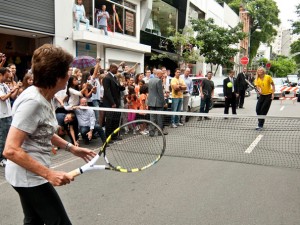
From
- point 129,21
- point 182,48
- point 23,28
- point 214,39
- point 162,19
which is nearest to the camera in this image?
point 23,28

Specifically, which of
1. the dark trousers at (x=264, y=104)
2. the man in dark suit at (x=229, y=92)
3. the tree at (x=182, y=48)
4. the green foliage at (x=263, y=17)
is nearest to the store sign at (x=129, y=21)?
the tree at (x=182, y=48)

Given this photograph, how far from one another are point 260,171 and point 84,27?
12.0 metres

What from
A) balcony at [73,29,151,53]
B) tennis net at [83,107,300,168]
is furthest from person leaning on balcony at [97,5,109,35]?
tennis net at [83,107,300,168]

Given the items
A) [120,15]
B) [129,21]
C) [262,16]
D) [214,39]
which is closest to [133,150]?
[120,15]

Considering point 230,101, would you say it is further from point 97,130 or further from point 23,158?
point 23,158

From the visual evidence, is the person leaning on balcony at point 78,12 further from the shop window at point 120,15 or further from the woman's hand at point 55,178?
the woman's hand at point 55,178

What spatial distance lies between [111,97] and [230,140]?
10.7ft

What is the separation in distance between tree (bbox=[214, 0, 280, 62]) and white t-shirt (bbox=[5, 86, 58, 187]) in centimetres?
5840

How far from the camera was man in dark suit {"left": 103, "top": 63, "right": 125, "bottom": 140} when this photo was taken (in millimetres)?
8438

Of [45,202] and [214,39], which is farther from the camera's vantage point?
[214,39]

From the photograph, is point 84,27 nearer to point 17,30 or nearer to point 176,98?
point 17,30

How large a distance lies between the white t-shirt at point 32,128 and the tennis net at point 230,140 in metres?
4.48

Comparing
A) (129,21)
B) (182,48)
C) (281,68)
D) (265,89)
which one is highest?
(129,21)

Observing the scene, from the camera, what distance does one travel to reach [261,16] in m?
56.5
